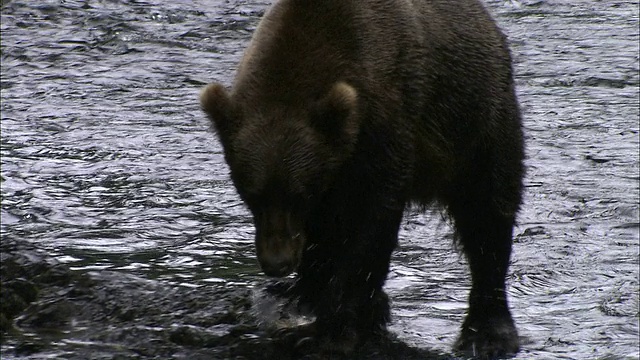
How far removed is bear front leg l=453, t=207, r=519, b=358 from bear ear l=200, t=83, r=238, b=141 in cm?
173

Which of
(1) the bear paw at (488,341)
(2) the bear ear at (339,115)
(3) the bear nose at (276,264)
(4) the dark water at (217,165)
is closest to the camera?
(2) the bear ear at (339,115)

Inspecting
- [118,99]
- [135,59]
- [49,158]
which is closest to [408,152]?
[49,158]

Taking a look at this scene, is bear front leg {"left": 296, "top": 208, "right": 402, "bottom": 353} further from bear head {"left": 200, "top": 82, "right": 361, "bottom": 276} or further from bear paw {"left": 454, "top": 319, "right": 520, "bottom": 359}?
bear paw {"left": 454, "top": 319, "right": 520, "bottom": 359}

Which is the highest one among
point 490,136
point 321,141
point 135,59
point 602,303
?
point 321,141

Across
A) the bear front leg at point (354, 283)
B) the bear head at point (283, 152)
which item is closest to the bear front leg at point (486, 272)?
the bear front leg at point (354, 283)

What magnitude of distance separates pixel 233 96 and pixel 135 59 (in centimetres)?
770

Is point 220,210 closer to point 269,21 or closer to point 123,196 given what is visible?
point 123,196

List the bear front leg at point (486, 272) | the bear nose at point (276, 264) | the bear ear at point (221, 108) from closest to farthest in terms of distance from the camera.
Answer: the bear nose at point (276, 264)
the bear ear at point (221, 108)
the bear front leg at point (486, 272)

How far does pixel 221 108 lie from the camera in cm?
607

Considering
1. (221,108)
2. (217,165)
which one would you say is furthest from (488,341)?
(217,165)

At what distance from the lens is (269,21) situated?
6.43 meters

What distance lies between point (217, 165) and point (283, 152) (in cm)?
447

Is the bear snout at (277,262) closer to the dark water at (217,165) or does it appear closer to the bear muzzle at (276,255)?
the bear muzzle at (276,255)

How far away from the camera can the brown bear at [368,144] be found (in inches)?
235
